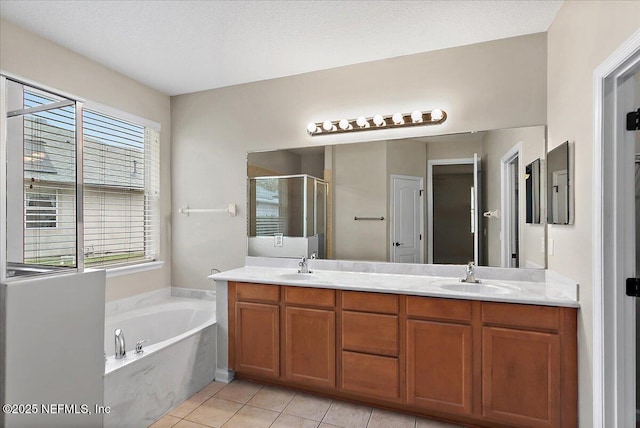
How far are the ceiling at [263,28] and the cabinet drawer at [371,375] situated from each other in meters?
2.20

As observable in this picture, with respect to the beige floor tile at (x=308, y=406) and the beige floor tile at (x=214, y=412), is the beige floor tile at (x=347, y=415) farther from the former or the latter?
the beige floor tile at (x=214, y=412)

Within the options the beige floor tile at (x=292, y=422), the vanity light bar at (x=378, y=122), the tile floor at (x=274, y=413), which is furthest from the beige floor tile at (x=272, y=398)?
the vanity light bar at (x=378, y=122)

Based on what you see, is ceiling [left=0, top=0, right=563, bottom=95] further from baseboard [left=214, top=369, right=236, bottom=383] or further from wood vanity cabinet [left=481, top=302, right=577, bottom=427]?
baseboard [left=214, top=369, right=236, bottom=383]

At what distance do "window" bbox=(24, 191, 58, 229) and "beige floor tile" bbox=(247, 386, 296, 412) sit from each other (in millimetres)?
1697

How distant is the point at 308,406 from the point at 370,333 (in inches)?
26.6

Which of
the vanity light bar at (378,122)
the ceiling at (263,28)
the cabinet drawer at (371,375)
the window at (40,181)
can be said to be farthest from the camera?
the vanity light bar at (378,122)

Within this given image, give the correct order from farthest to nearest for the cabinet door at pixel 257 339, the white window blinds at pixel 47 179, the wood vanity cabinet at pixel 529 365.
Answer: the cabinet door at pixel 257 339 → the wood vanity cabinet at pixel 529 365 → the white window blinds at pixel 47 179

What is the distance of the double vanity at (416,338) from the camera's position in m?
1.98

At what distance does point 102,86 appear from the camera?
9.87 ft

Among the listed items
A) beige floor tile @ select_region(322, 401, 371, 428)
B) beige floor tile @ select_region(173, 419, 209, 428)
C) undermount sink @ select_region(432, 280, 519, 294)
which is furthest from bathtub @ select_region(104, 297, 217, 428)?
undermount sink @ select_region(432, 280, 519, 294)

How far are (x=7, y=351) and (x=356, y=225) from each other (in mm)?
2237

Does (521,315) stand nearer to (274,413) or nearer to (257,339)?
(274,413)


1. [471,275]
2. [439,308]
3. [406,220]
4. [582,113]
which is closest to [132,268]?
[406,220]

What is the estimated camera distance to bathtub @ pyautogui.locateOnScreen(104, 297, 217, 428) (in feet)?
6.73
